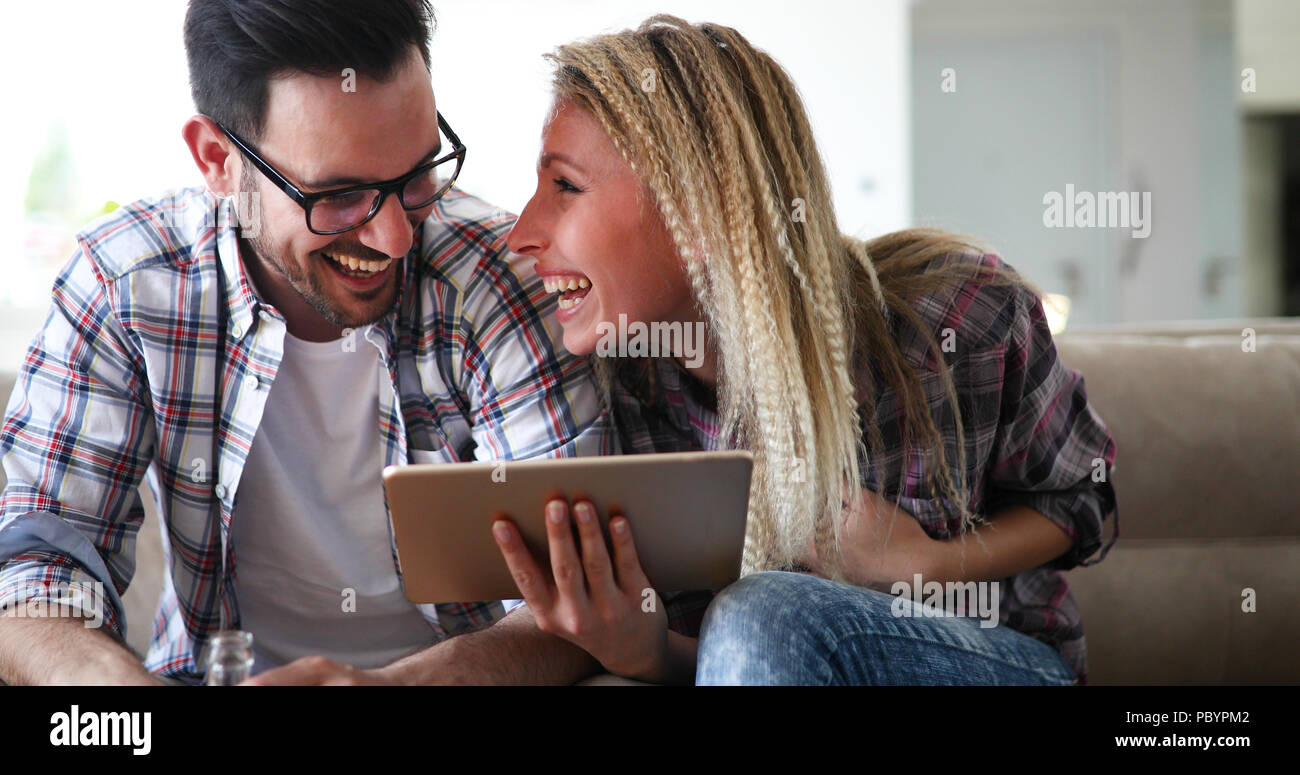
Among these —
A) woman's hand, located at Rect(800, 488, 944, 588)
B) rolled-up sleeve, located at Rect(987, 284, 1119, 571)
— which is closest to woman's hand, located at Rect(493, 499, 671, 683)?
woman's hand, located at Rect(800, 488, 944, 588)

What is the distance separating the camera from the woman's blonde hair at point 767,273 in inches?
51.2

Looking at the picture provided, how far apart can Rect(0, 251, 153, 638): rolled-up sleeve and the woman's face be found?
52cm

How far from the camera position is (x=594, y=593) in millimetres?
1105

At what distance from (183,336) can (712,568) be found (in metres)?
0.76

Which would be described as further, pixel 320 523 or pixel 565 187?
pixel 320 523

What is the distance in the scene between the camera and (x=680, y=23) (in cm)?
138

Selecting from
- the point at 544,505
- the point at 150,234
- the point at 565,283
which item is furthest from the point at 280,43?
the point at 544,505

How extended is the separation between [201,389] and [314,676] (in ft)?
1.90

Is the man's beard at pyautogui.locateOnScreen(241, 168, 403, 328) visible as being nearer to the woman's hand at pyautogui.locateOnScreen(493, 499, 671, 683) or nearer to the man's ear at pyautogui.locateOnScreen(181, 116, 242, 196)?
the man's ear at pyautogui.locateOnScreen(181, 116, 242, 196)

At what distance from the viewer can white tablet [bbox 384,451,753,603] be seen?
3.25ft

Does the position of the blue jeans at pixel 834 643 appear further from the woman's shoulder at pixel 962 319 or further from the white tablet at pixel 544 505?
the woman's shoulder at pixel 962 319

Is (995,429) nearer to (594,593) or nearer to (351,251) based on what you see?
(594,593)
